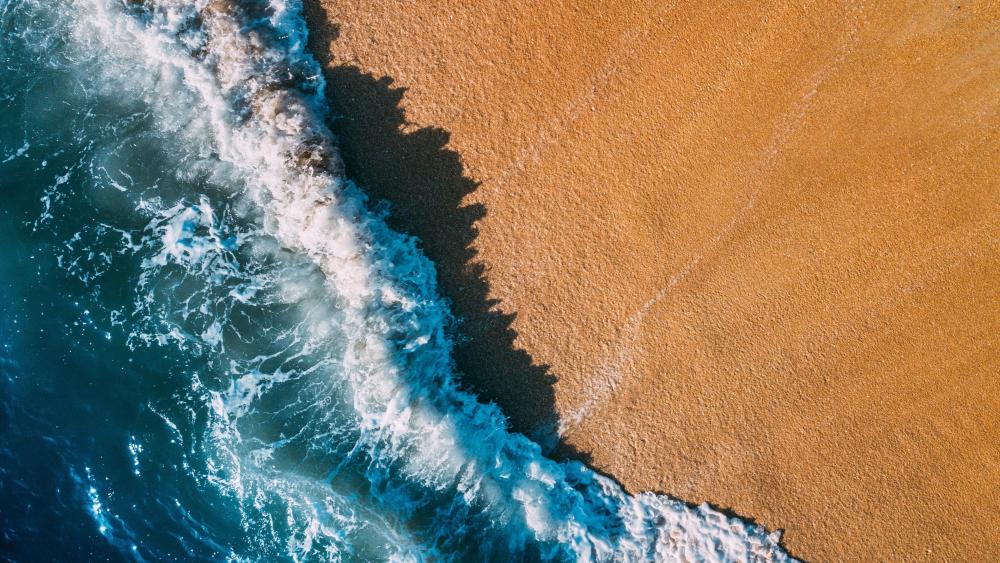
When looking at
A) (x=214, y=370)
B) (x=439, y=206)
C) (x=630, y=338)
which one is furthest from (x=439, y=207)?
(x=214, y=370)

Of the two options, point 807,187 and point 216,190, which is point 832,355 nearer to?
point 807,187

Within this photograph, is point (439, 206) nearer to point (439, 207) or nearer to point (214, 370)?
point (439, 207)

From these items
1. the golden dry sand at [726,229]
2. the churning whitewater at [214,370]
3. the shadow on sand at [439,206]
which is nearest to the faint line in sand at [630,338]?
the golden dry sand at [726,229]

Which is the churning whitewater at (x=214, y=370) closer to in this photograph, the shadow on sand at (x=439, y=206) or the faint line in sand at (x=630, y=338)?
the shadow on sand at (x=439, y=206)

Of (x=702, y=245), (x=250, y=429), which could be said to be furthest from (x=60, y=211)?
(x=702, y=245)

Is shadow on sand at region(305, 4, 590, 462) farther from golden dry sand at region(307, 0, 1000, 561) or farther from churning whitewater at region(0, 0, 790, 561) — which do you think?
churning whitewater at region(0, 0, 790, 561)
